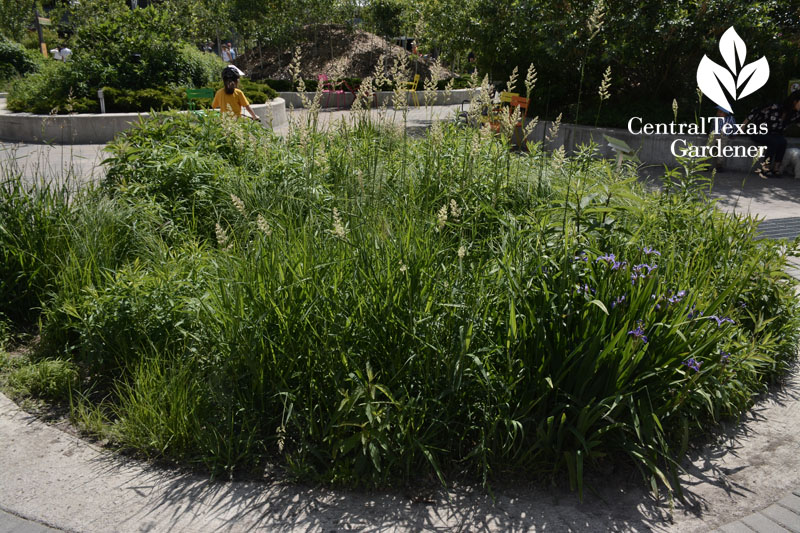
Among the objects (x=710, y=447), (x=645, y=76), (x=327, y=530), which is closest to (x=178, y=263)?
(x=327, y=530)

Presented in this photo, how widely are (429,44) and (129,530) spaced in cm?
1567

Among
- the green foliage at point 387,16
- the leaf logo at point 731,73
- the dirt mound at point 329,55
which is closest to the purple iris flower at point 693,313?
the leaf logo at point 731,73

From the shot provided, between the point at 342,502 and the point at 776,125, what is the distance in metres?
10.6

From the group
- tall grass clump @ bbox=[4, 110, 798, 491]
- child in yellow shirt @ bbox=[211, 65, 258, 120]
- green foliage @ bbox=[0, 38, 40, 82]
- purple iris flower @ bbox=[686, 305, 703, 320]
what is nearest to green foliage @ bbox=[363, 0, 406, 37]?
green foliage @ bbox=[0, 38, 40, 82]

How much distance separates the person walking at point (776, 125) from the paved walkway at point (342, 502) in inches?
349

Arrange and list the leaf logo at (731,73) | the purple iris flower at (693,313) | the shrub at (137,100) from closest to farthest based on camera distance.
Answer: the purple iris flower at (693,313) → the leaf logo at (731,73) → the shrub at (137,100)

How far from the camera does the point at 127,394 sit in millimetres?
3760

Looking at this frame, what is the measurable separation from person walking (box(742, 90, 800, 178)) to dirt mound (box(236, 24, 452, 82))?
1813 cm

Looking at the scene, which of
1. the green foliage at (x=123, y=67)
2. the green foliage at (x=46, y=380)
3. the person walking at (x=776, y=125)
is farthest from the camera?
the green foliage at (x=123, y=67)

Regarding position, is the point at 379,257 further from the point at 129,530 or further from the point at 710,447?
the point at 710,447

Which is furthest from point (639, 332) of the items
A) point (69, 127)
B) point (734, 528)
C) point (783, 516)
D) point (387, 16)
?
point (387, 16)

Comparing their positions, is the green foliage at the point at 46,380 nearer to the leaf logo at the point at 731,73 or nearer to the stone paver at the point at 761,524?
the stone paver at the point at 761,524

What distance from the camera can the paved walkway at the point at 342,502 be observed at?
283cm

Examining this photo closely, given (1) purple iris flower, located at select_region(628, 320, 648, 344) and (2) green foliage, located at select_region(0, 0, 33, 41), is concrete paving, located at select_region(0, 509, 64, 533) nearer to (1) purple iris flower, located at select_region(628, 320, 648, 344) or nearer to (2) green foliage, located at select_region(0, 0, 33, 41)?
(1) purple iris flower, located at select_region(628, 320, 648, 344)
